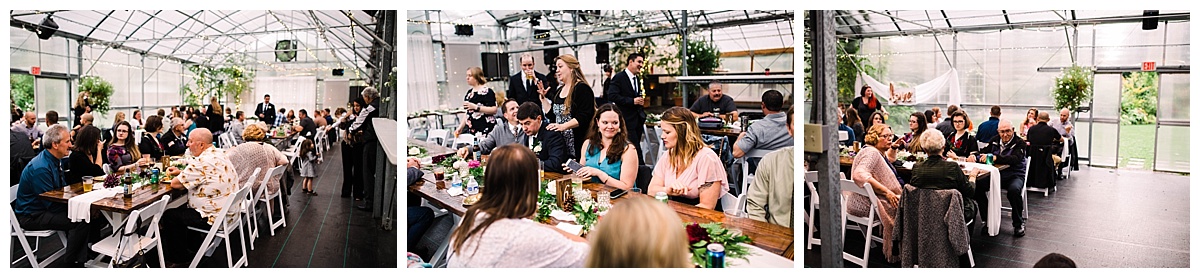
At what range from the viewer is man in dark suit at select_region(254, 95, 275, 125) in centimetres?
387

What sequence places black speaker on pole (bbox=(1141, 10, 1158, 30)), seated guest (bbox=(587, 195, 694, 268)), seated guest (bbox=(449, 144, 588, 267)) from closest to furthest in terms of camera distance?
1. seated guest (bbox=(587, 195, 694, 268))
2. seated guest (bbox=(449, 144, 588, 267))
3. black speaker on pole (bbox=(1141, 10, 1158, 30))

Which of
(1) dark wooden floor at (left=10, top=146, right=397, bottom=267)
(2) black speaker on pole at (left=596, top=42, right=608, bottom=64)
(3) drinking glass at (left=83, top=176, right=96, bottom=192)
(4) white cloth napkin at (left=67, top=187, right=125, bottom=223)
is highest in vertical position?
(2) black speaker on pole at (left=596, top=42, right=608, bottom=64)

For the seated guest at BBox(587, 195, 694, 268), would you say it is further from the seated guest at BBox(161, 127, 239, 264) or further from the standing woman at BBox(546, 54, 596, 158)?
the seated guest at BBox(161, 127, 239, 264)

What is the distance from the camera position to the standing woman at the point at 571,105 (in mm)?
3240

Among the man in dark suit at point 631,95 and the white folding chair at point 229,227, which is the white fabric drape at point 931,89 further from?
the white folding chair at point 229,227

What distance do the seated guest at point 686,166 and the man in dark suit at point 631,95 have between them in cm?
11

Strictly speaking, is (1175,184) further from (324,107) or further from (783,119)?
(324,107)

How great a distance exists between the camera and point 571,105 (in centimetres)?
326

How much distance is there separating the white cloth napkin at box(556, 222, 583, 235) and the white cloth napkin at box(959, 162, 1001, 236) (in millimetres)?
2778

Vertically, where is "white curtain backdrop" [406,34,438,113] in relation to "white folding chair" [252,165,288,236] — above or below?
above

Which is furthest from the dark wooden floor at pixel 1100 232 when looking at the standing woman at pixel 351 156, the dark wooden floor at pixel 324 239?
the standing woman at pixel 351 156

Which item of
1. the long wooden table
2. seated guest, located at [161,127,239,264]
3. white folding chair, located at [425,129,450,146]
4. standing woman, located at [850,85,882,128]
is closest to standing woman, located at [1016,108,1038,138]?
standing woman, located at [850,85,882,128]

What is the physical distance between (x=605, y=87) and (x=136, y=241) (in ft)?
8.71

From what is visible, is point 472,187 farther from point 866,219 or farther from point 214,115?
point 866,219
